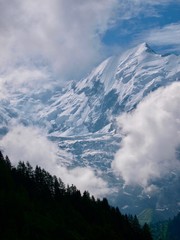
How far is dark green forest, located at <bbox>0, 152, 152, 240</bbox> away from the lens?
10444 cm

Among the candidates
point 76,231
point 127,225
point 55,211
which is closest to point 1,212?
point 76,231

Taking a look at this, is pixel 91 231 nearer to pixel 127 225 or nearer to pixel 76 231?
pixel 76 231

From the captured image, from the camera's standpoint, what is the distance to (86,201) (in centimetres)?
15425

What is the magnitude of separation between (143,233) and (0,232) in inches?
2238

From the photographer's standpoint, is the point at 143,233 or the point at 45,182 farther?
the point at 45,182

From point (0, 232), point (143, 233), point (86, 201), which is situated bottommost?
point (0, 232)

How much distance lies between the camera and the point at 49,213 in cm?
12888

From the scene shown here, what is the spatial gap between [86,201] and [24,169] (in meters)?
18.8

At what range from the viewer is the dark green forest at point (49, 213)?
4112 inches

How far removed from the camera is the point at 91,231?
119 m

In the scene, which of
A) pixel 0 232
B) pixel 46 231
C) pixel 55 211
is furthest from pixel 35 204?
pixel 0 232

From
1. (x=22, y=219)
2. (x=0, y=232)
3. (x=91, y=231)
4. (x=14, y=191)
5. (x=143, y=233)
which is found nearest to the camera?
(x=0, y=232)

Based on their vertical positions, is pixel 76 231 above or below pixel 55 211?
below

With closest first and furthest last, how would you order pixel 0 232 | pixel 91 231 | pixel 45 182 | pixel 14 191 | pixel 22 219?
pixel 0 232, pixel 22 219, pixel 91 231, pixel 14 191, pixel 45 182
